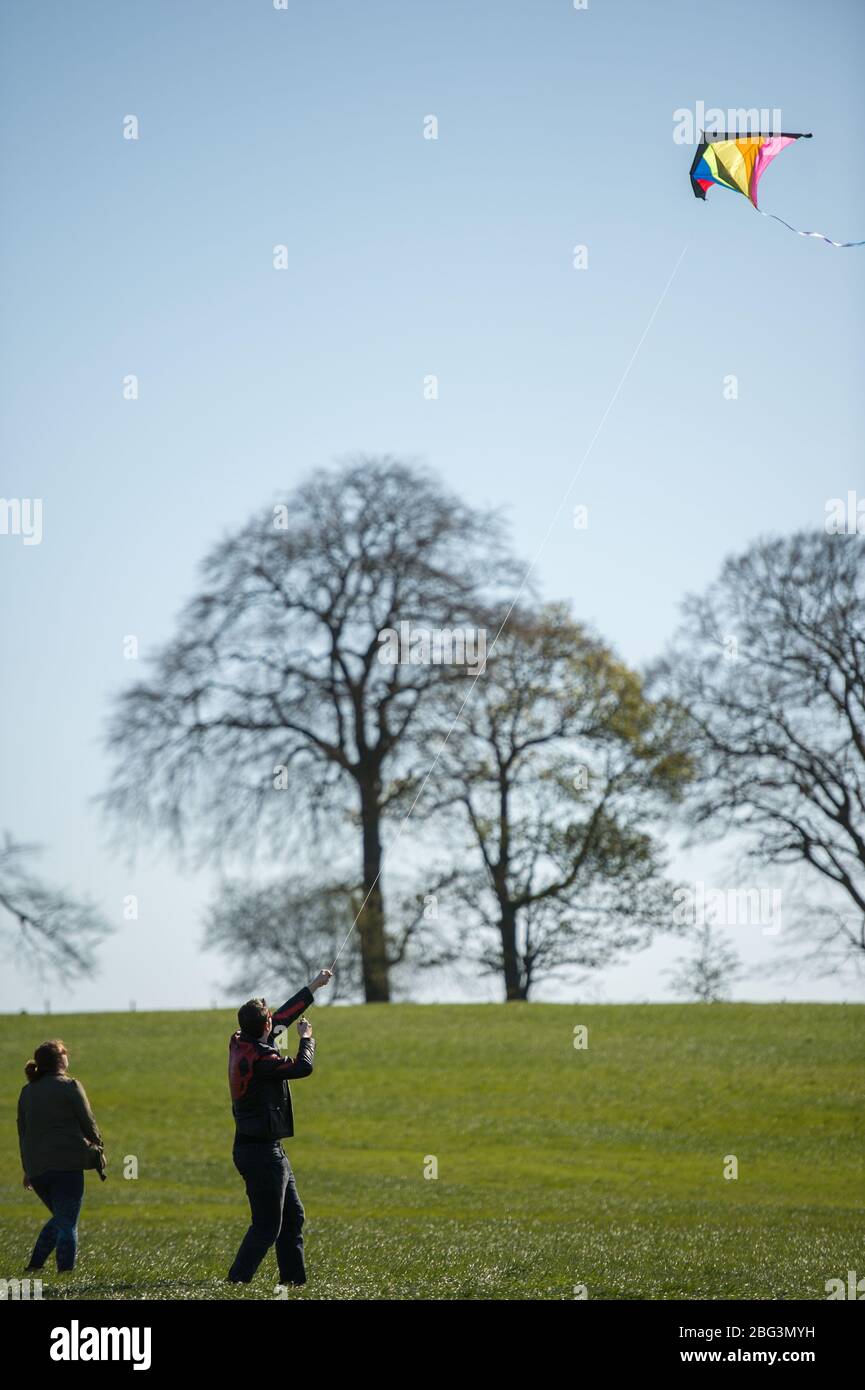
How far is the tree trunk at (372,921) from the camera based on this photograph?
37625mm

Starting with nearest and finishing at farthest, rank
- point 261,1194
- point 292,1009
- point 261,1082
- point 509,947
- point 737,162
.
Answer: point 261,1194 < point 261,1082 < point 292,1009 < point 737,162 < point 509,947

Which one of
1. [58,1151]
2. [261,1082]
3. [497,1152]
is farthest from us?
[497,1152]

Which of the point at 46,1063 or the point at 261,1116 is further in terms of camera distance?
the point at 46,1063

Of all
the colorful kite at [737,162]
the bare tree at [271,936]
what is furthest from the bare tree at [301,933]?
the colorful kite at [737,162]

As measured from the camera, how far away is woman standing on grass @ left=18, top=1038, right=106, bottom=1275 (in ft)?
38.4

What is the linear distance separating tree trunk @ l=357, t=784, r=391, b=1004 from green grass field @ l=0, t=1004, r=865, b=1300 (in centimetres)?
312

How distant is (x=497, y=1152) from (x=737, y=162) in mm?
15728

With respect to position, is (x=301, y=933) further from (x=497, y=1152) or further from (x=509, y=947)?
(x=497, y=1152)

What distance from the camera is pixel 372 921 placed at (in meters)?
38.8

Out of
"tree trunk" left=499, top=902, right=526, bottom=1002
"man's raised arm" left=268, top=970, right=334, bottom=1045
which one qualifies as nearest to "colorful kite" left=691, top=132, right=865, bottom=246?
"man's raised arm" left=268, top=970, right=334, bottom=1045

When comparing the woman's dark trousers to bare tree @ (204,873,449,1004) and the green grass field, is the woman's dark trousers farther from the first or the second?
bare tree @ (204,873,449,1004)

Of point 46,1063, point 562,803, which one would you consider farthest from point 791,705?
point 46,1063
